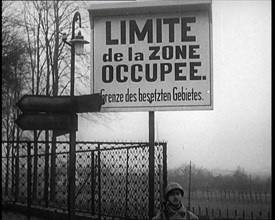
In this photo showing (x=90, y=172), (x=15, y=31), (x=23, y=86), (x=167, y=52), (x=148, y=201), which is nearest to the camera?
(x=167, y=52)

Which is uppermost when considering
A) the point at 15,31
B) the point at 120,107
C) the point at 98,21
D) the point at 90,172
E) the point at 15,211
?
the point at 15,31

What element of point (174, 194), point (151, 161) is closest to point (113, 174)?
point (151, 161)

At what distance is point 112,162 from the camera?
23.5 ft

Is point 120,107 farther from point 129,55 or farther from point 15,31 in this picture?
point 15,31

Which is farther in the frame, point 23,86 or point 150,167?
point 23,86

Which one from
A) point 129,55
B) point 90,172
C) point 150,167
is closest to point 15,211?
point 90,172

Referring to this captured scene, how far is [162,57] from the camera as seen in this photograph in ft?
20.5

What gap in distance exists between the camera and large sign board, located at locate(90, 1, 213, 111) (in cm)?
626

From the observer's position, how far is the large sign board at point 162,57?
6.26 meters

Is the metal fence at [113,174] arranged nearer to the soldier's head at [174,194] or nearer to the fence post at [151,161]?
the fence post at [151,161]

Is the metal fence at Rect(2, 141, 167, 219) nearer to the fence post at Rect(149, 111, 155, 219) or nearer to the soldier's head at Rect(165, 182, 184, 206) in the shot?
the fence post at Rect(149, 111, 155, 219)

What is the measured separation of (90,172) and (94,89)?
176cm

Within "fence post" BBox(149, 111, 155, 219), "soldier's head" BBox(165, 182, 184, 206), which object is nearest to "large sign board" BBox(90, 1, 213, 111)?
"fence post" BBox(149, 111, 155, 219)

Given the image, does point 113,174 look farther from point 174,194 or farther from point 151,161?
point 174,194
